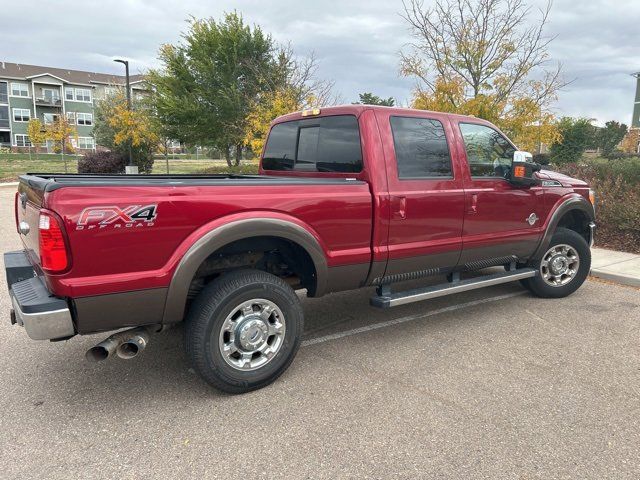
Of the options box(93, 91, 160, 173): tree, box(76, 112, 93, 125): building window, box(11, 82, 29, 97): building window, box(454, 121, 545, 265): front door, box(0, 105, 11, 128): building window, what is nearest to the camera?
box(454, 121, 545, 265): front door

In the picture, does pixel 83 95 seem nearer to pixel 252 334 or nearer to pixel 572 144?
pixel 572 144

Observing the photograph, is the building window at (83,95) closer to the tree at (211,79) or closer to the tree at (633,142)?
the tree at (211,79)

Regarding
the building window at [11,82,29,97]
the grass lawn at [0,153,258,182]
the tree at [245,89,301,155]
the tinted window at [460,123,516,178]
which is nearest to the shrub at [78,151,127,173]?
the grass lawn at [0,153,258,182]

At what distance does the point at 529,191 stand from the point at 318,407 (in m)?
3.18

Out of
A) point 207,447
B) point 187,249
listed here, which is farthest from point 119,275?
point 207,447

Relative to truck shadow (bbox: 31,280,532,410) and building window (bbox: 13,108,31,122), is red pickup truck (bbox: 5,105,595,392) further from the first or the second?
building window (bbox: 13,108,31,122)

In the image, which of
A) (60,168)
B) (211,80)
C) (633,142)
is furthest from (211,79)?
(633,142)

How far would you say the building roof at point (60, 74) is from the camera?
6506 cm

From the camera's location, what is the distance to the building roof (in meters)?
65.1

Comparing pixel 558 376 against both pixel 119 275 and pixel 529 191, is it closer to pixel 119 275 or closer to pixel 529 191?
pixel 529 191

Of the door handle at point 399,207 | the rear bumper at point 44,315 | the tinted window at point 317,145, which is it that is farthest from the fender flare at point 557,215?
the rear bumper at point 44,315

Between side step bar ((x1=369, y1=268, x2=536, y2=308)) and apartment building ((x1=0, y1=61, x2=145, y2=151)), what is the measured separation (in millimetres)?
66814

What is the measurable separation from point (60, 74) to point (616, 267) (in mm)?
79603

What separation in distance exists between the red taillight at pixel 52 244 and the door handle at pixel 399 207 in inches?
93.3
